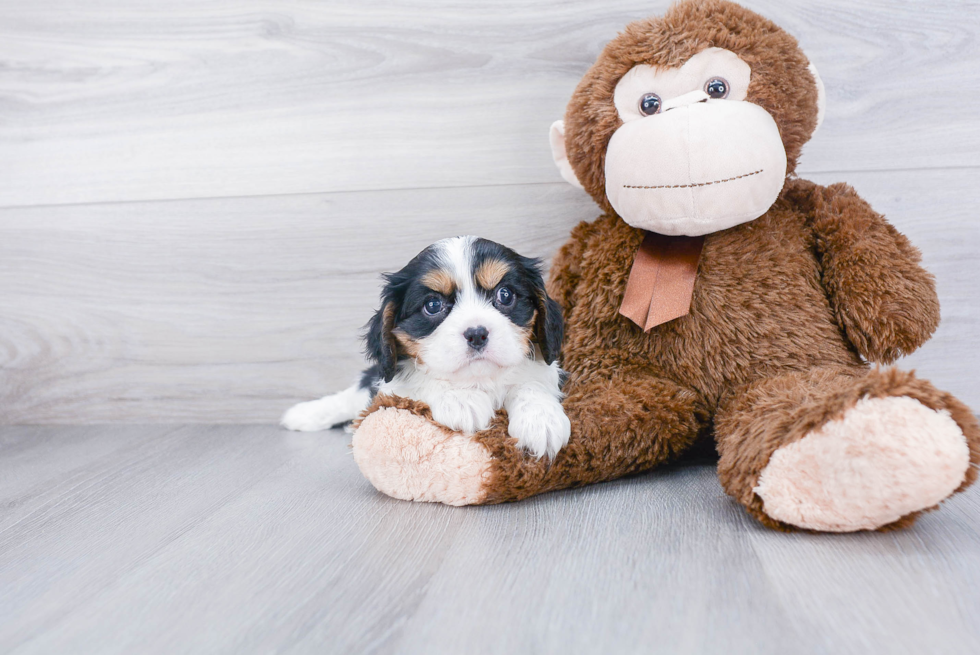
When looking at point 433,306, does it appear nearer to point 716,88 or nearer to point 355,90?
point 716,88

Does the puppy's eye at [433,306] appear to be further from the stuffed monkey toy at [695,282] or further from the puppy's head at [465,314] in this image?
the stuffed monkey toy at [695,282]

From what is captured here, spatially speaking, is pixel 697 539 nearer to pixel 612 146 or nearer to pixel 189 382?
pixel 612 146

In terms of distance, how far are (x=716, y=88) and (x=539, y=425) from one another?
75 centimetres

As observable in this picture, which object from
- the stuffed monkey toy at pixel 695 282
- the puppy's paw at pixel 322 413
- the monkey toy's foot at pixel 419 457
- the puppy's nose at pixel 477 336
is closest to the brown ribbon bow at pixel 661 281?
the stuffed monkey toy at pixel 695 282

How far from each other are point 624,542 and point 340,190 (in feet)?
4.41

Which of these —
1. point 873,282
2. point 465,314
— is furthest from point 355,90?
point 873,282

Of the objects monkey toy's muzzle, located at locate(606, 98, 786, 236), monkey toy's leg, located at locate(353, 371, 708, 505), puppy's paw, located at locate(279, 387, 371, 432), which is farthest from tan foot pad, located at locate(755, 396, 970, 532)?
puppy's paw, located at locate(279, 387, 371, 432)

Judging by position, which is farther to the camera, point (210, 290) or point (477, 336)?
point (210, 290)

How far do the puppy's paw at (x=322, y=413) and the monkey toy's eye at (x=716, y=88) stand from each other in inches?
47.1

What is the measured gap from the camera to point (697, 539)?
1.08 m

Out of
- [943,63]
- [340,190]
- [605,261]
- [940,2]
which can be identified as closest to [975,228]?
[943,63]

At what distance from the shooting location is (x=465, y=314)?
132 cm

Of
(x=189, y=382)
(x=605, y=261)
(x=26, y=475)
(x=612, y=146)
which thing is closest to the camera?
(x=612, y=146)

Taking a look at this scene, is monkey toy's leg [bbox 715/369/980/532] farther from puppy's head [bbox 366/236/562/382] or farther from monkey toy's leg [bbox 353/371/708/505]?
puppy's head [bbox 366/236/562/382]
